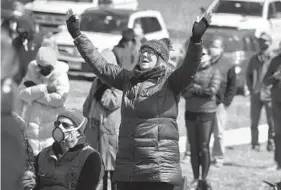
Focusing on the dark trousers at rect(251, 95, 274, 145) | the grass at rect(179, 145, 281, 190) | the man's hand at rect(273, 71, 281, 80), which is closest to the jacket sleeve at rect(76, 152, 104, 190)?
the grass at rect(179, 145, 281, 190)

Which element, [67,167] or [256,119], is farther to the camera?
[256,119]

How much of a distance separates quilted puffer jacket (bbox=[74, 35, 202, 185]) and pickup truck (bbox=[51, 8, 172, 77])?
541 inches

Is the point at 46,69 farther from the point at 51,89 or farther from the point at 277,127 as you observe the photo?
the point at 277,127

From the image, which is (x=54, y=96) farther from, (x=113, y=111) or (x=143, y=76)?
(x=143, y=76)

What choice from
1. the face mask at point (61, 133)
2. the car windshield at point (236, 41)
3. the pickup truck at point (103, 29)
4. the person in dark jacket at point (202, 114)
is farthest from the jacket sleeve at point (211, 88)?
the car windshield at point (236, 41)

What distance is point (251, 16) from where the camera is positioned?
84.4ft

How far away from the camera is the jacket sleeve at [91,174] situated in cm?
841

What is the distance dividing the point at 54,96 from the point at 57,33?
43.7 ft

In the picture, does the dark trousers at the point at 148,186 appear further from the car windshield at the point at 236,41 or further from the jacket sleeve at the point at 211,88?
the car windshield at the point at 236,41

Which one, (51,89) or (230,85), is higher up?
(51,89)

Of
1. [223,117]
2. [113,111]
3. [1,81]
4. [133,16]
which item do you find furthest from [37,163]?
[133,16]

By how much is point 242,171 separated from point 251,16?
12063mm

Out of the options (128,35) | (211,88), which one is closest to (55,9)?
(211,88)

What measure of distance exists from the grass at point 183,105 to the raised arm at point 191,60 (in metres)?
8.82
